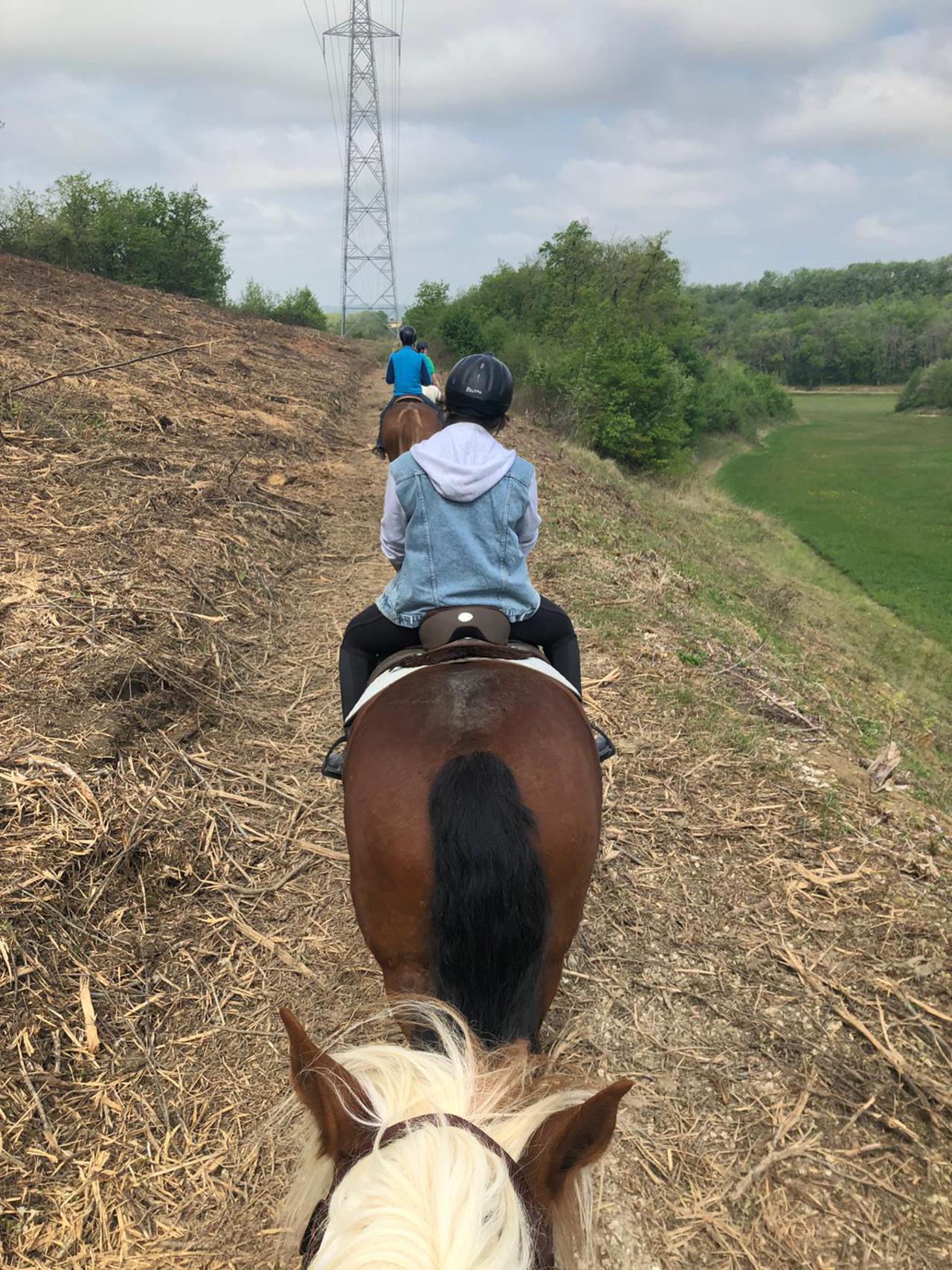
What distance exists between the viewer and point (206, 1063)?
10.7ft

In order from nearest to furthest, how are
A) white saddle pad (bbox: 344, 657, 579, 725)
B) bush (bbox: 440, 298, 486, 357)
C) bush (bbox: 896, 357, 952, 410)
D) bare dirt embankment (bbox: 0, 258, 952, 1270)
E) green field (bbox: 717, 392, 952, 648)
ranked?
white saddle pad (bbox: 344, 657, 579, 725), bare dirt embankment (bbox: 0, 258, 952, 1270), green field (bbox: 717, 392, 952, 648), bush (bbox: 440, 298, 486, 357), bush (bbox: 896, 357, 952, 410)

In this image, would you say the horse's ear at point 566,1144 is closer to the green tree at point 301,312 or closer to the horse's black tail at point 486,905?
the horse's black tail at point 486,905

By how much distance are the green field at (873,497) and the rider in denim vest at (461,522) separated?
73.2 feet

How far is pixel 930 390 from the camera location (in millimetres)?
84938

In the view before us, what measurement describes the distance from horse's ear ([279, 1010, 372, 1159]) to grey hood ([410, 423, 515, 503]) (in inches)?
76.5

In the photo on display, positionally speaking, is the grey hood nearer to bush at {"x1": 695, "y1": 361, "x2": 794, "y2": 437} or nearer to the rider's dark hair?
the rider's dark hair

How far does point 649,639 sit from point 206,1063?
18.6 feet

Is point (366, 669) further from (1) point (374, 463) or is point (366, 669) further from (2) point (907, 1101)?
(1) point (374, 463)

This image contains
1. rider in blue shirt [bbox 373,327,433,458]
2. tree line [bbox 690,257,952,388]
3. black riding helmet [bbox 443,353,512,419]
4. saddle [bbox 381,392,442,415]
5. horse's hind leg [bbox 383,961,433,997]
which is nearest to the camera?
horse's hind leg [bbox 383,961,433,997]

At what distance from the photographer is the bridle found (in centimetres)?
119

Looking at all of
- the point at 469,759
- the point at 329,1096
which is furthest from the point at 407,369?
the point at 329,1096

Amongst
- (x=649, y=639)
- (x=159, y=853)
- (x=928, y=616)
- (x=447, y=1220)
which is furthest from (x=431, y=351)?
(x=447, y=1220)

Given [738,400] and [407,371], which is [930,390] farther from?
[407,371]

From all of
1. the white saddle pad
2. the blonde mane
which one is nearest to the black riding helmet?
the white saddle pad
